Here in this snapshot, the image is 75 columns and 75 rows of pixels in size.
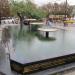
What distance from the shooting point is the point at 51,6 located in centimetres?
4331

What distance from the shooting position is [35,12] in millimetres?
31469

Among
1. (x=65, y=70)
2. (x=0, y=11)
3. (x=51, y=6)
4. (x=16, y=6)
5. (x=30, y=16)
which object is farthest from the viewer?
(x=51, y=6)

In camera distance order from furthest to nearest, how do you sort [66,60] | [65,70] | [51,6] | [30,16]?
[51,6] < [30,16] < [66,60] < [65,70]

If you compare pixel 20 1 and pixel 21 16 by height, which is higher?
pixel 20 1

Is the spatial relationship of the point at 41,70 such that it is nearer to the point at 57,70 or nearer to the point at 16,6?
the point at 57,70

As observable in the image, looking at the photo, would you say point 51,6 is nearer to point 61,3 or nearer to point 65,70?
point 61,3

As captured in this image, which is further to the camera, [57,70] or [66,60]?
[66,60]

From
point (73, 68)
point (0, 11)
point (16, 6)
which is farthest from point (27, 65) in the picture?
point (16, 6)

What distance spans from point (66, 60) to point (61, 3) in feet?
125

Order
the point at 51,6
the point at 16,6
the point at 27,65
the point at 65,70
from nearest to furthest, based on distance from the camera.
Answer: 1. the point at 27,65
2. the point at 65,70
3. the point at 16,6
4. the point at 51,6

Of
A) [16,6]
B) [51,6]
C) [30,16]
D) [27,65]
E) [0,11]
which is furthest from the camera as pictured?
[51,6]

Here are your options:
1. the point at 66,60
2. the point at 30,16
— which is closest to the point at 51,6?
the point at 30,16

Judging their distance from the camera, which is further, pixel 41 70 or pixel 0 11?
pixel 0 11

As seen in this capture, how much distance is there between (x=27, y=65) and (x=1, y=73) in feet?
2.51
